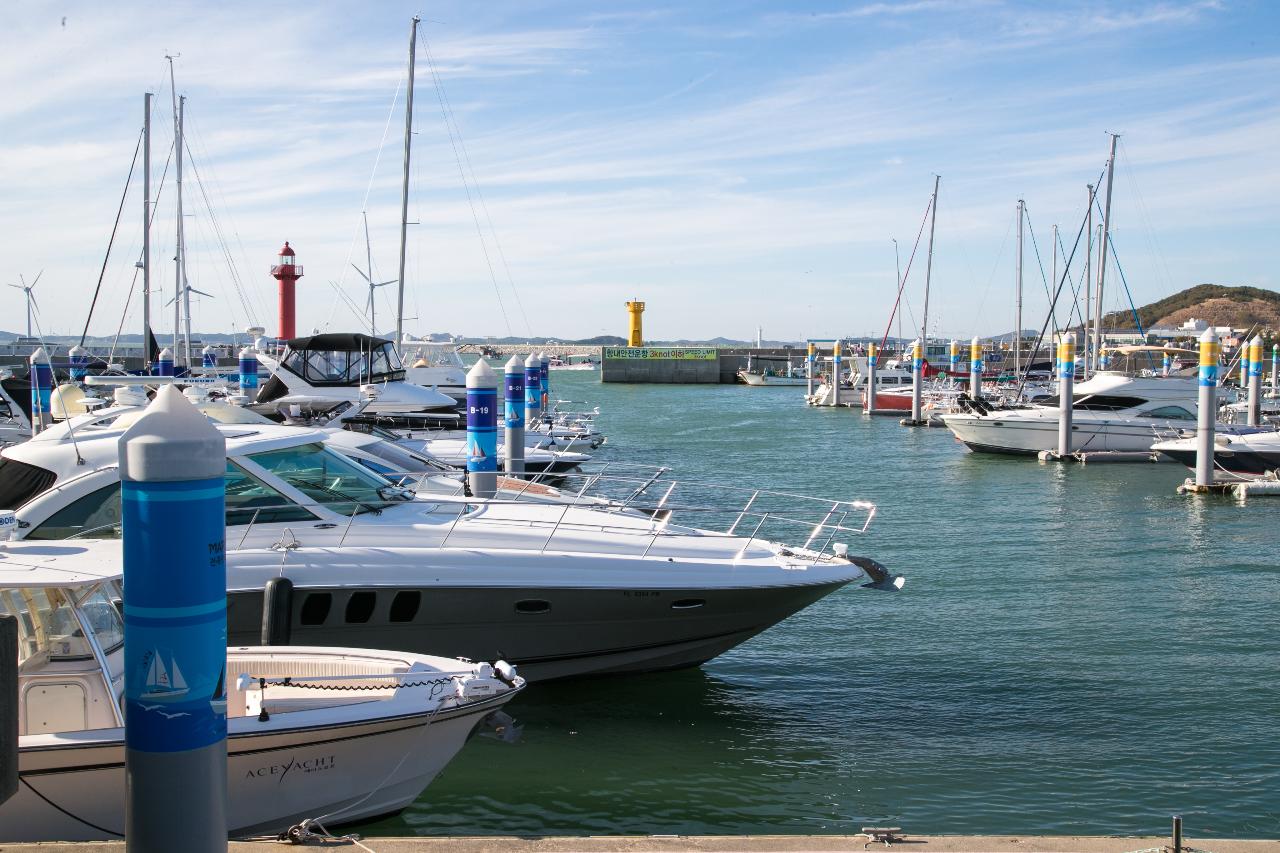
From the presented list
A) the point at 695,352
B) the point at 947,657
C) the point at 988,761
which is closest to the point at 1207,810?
the point at 988,761

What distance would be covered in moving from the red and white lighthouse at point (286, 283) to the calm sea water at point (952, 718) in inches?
1728

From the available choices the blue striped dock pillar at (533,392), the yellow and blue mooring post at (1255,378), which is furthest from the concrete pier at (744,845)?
the yellow and blue mooring post at (1255,378)

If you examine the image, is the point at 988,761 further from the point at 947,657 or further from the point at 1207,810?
the point at 947,657

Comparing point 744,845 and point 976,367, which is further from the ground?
point 976,367

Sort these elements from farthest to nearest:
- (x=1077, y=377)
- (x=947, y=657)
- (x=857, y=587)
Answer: (x=1077, y=377), (x=857, y=587), (x=947, y=657)

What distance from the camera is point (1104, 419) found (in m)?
32.8

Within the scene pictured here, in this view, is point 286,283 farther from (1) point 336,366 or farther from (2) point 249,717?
(2) point 249,717

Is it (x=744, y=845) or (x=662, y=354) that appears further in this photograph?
(x=662, y=354)

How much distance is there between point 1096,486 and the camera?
88.8ft

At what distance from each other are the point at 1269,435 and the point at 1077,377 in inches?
980

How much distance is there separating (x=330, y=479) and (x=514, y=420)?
5.61 m

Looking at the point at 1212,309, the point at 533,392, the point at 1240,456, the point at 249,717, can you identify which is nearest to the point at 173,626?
the point at 249,717

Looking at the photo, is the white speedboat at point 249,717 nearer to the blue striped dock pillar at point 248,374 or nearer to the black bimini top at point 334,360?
the black bimini top at point 334,360

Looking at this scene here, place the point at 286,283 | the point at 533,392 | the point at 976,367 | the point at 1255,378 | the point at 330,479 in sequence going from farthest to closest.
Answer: the point at 286,283
the point at 976,367
the point at 1255,378
the point at 533,392
the point at 330,479
